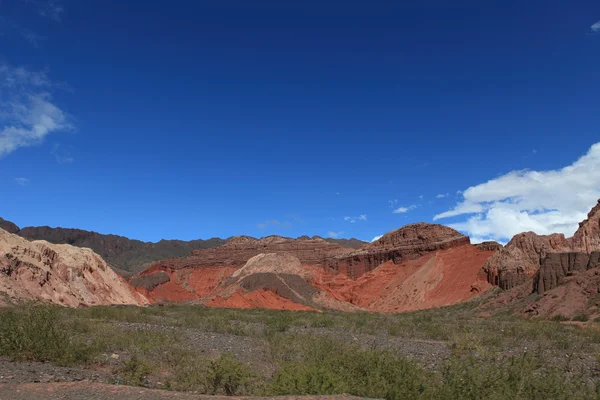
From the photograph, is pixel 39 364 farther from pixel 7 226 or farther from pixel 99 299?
pixel 7 226

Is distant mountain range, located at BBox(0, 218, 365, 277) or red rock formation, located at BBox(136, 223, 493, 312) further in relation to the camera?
distant mountain range, located at BBox(0, 218, 365, 277)

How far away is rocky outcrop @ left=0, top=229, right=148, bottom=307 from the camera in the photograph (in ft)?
116

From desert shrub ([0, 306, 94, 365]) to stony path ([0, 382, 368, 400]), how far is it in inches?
134

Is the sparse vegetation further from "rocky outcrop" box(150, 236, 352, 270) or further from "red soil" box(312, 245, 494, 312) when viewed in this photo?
"rocky outcrop" box(150, 236, 352, 270)

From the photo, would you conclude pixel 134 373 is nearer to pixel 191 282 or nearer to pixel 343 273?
pixel 343 273

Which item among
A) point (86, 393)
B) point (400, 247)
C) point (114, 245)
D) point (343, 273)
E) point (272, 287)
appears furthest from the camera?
point (114, 245)

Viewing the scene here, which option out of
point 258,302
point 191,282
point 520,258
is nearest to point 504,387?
point 258,302

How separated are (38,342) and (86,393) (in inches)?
198

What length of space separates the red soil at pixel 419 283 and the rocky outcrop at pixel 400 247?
212 centimetres

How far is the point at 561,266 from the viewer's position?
4253 cm

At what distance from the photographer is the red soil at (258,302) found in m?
52.2

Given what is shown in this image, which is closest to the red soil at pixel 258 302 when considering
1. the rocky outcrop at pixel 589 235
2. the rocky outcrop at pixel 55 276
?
the rocky outcrop at pixel 55 276

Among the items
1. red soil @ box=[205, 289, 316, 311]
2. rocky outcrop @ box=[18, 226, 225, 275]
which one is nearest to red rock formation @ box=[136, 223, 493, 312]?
red soil @ box=[205, 289, 316, 311]

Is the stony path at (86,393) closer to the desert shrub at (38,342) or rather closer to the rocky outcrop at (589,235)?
the desert shrub at (38,342)
